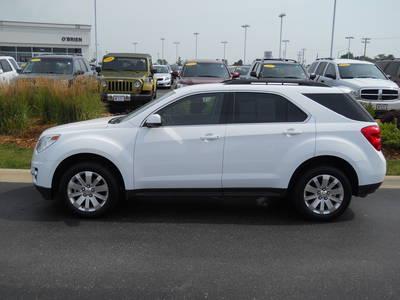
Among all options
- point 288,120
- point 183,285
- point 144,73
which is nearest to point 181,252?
point 183,285

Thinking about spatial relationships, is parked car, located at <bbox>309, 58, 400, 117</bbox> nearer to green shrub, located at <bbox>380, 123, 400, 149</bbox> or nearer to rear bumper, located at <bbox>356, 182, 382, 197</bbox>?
green shrub, located at <bbox>380, 123, 400, 149</bbox>

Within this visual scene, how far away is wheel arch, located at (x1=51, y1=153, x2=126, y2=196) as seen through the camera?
5402 mm

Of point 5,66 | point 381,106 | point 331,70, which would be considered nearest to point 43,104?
point 5,66

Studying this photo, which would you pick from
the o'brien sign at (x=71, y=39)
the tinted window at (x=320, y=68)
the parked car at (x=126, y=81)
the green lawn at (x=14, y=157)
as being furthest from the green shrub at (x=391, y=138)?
the o'brien sign at (x=71, y=39)

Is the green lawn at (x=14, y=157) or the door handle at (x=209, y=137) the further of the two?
the green lawn at (x=14, y=157)

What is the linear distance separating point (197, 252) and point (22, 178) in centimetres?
397

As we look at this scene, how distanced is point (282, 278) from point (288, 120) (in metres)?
2.09

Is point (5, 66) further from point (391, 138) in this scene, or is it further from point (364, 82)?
point (391, 138)

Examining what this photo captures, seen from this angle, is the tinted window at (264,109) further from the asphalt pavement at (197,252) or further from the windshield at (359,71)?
the windshield at (359,71)

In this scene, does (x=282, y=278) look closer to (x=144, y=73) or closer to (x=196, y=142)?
(x=196, y=142)

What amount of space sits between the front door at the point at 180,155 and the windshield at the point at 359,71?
34.7 feet

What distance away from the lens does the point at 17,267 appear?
414 cm

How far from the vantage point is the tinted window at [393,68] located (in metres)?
17.9

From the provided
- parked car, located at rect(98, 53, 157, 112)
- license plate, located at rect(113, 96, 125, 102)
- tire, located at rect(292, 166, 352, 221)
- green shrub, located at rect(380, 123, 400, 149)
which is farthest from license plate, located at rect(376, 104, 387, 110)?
tire, located at rect(292, 166, 352, 221)
